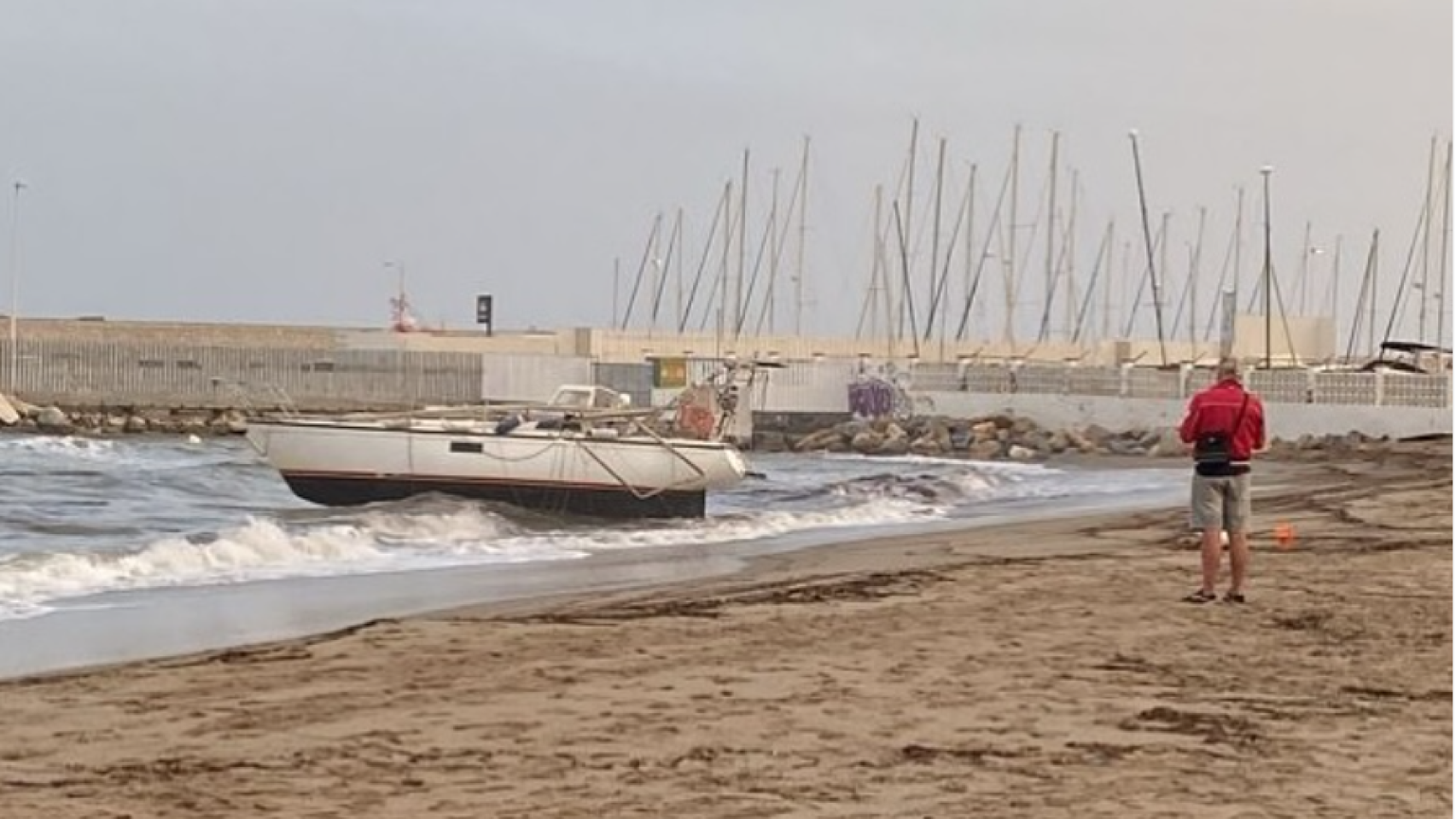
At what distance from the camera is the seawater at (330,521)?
1991cm

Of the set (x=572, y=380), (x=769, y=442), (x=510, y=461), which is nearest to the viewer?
(x=510, y=461)

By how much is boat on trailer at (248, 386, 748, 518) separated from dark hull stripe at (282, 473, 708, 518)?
12 mm

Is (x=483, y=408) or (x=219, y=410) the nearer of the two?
(x=483, y=408)

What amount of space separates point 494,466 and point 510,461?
9.8 inches

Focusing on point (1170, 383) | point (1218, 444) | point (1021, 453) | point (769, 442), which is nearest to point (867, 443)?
point (769, 442)

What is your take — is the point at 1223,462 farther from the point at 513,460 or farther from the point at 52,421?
the point at 52,421

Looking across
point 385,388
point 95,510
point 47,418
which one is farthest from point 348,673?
point 385,388

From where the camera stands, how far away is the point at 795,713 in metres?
9.78

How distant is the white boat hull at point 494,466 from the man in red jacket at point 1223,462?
50.1 ft

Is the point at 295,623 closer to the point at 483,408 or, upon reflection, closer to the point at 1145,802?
the point at 1145,802

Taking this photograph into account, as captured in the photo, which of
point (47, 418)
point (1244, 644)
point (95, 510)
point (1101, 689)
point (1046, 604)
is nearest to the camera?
point (1101, 689)

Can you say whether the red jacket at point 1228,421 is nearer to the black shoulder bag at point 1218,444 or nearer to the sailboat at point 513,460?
the black shoulder bag at point 1218,444

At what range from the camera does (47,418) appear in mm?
66250

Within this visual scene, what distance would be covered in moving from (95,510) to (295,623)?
604 inches
